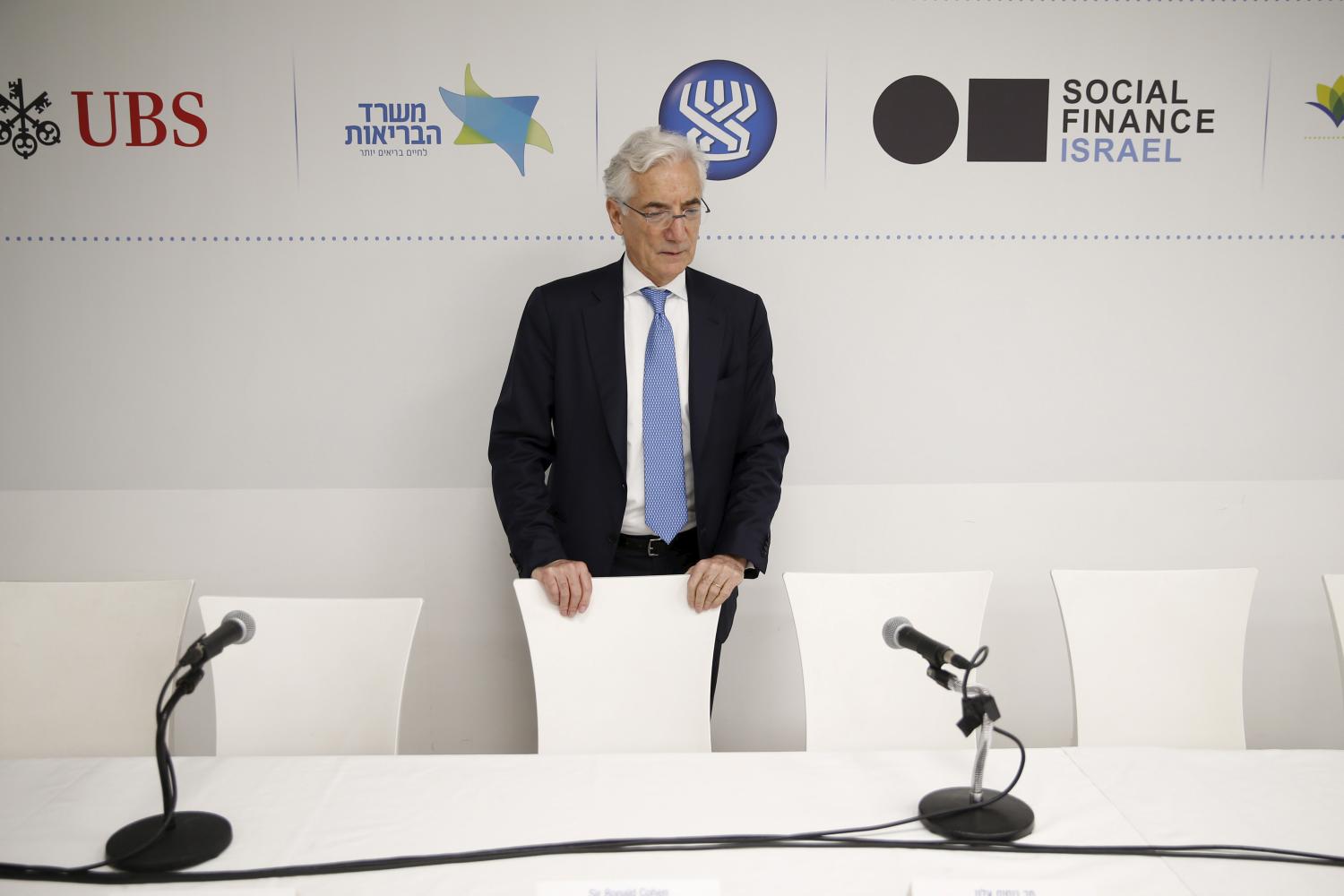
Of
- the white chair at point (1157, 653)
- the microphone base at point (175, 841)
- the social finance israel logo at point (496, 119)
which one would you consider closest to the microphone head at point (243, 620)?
the microphone base at point (175, 841)

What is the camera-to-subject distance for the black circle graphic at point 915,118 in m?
3.11

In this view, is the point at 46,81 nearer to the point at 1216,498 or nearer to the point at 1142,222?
the point at 1142,222

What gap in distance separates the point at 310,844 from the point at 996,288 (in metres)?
2.63

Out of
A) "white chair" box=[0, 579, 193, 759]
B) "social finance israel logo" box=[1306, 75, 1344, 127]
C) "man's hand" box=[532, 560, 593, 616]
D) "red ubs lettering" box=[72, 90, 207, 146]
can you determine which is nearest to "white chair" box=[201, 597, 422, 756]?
"white chair" box=[0, 579, 193, 759]

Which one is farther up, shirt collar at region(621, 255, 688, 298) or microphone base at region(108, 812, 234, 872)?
shirt collar at region(621, 255, 688, 298)

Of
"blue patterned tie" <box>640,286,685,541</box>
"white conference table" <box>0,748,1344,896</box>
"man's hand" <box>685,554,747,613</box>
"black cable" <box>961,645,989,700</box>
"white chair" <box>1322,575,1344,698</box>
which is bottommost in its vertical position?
"white conference table" <box>0,748,1344,896</box>

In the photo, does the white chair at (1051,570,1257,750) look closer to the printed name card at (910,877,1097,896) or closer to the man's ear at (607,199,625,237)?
the printed name card at (910,877,1097,896)

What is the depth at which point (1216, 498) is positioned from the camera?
3.28 meters

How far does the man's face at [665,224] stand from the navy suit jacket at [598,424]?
0.16m

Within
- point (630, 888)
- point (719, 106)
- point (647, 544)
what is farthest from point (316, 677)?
point (719, 106)

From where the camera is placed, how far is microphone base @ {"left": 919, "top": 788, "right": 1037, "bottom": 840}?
4.97 feet

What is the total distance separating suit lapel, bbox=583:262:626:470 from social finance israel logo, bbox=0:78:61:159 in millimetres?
1926

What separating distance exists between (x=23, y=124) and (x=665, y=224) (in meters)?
2.21

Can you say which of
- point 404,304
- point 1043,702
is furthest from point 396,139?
point 1043,702
